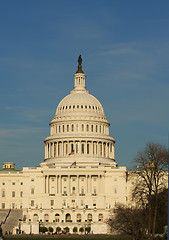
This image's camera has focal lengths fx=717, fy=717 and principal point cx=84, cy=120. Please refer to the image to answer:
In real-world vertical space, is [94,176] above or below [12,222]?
above

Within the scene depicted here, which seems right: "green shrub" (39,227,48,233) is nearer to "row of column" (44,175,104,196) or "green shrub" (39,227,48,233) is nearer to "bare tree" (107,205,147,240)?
"row of column" (44,175,104,196)

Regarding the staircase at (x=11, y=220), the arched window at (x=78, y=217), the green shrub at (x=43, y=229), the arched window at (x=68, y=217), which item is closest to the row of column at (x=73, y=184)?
the arched window at (x=68, y=217)

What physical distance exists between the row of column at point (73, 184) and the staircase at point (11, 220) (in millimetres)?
10264

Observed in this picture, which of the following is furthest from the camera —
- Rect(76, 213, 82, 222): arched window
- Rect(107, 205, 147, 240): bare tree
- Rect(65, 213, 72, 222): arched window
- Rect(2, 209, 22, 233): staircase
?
Rect(65, 213, 72, 222): arched window

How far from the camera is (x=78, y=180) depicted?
632ft

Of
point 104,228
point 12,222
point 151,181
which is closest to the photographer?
point 151,181

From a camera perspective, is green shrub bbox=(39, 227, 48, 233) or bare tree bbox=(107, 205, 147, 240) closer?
bare tree bbox=(107, 205, 147, 240)

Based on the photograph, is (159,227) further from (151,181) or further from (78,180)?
(78,180)

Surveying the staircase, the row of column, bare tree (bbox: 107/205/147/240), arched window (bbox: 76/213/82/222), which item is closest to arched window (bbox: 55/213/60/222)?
arched window (bbox: 76/213/82/222)

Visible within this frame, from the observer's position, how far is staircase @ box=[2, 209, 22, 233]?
16475 cm

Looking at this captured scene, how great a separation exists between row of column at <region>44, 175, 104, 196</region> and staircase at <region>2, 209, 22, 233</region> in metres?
10.3

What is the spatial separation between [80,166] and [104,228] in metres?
40.8

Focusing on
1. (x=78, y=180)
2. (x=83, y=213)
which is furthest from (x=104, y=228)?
(x=78, y=180)

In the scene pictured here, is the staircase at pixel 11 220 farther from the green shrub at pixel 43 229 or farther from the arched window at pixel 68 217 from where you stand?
the arched window at pixel 68 217
